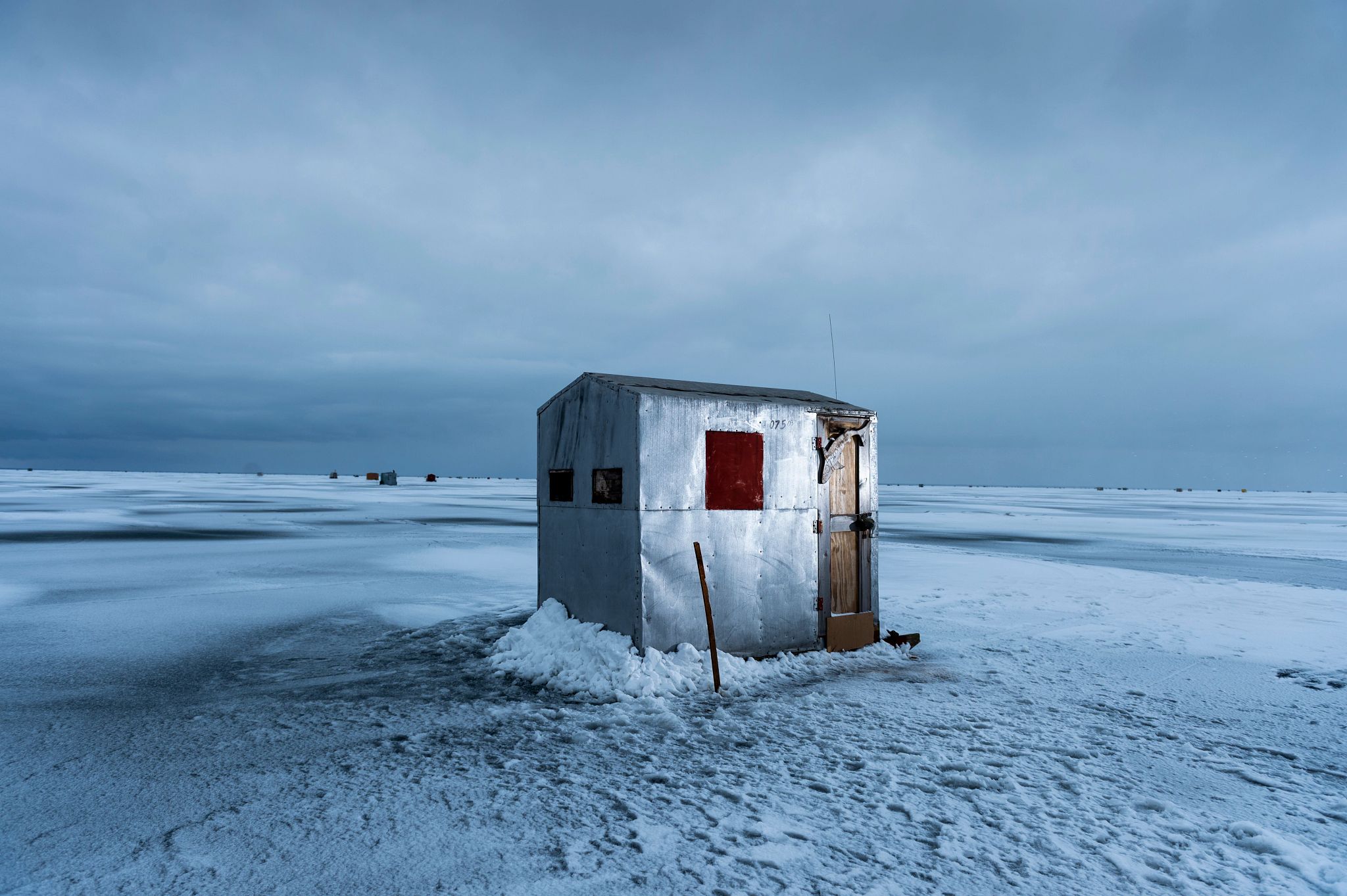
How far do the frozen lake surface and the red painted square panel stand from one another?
179 cm

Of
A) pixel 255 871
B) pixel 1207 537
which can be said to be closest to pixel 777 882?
pixel 255 871

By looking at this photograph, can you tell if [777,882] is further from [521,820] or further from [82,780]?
[82,780]

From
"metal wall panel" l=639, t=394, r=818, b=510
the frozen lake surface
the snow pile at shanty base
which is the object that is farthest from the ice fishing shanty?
the frozen lake surface

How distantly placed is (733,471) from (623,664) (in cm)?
238

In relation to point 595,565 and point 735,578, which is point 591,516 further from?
point 735,578

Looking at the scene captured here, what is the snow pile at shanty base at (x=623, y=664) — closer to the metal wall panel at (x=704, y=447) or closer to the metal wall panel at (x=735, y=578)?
the metal wall panel at (x=735, y=578)

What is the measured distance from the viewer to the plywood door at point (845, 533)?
8.62 m

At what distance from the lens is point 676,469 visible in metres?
7.67

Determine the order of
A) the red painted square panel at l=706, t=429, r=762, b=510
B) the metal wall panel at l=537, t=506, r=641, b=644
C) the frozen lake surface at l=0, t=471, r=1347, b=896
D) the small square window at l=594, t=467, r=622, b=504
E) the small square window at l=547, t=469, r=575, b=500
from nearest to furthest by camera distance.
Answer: the frozen lake surface at l=0, t=471, r=1347, b=896
the metal wall panel at l=537, t=506, r=641, b=644
the small square window at l=594, t=467, r=622, b=504
the red painted square panel at l=706, t=429, r=762, b=510
the small square window at l=547, t=469, r=575, b=500

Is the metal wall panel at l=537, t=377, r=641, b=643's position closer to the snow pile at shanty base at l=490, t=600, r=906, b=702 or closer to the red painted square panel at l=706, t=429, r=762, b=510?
the snow pile at shanty base at l=490, t=600, r=906, b=702

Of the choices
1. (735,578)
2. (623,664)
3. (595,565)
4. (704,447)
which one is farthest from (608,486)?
(623,664)

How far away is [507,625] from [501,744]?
4.44 metres

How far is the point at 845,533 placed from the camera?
879cm

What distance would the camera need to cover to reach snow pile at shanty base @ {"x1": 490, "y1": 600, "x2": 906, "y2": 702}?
6.85 metres
